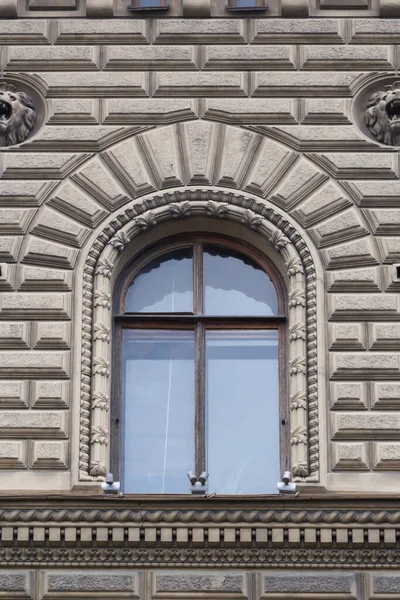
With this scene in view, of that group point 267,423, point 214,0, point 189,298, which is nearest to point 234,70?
point 214,0

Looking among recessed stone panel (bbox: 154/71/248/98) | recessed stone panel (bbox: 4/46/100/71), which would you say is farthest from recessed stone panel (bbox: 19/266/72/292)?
recessed stone panel (bbox: 4/46/100/71)

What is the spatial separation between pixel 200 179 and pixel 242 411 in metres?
2.65

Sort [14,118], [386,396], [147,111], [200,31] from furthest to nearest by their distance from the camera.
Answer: [200,31], [147,111], [14,118], [386,396]

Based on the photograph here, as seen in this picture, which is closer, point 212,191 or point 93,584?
point 93,584

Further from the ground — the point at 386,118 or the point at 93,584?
the point at 386,118

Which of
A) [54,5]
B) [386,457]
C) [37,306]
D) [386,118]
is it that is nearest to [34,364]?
[37,306]

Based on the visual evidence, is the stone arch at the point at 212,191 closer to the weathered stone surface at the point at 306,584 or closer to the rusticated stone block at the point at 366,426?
the rusticated stone block at the point at 366,426

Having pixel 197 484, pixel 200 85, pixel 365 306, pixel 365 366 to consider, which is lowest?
pixel 197 484

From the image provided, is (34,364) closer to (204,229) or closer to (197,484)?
(197,484)

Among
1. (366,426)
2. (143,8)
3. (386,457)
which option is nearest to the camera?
(386,457)

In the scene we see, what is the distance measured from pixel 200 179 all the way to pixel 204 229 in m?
0.55

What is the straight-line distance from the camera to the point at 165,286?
75.0 feet

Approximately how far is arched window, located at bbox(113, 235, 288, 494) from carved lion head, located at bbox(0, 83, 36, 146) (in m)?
1.96

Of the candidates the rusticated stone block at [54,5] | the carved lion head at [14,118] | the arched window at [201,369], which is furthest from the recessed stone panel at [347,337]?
the rusticated stone block at [54,5]
